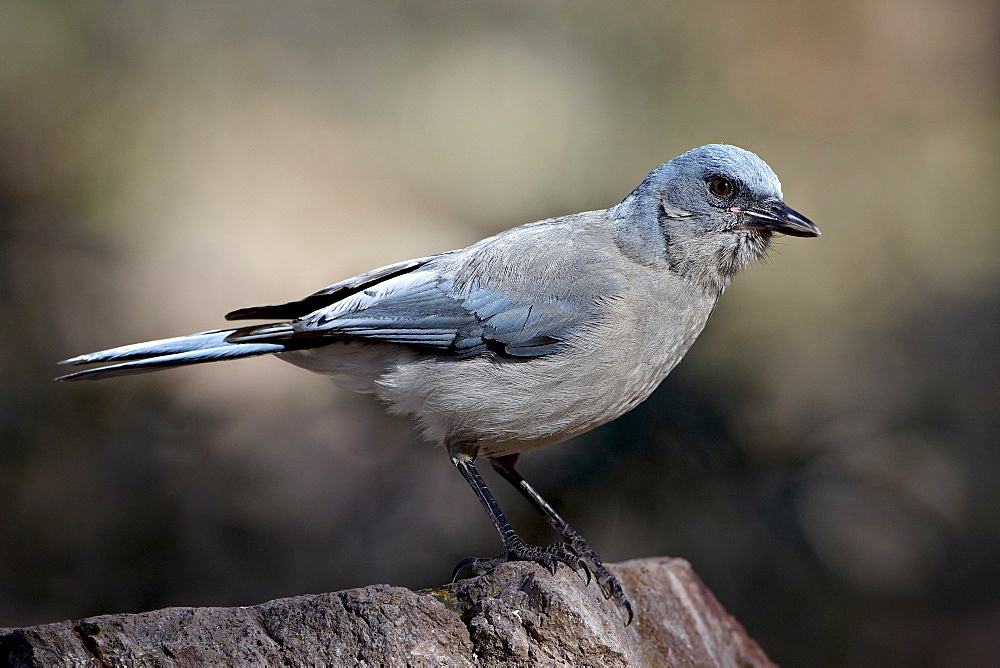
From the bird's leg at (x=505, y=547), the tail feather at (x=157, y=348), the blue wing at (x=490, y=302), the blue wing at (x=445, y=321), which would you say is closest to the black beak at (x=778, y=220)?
the blue wing at (x=490, y=302)

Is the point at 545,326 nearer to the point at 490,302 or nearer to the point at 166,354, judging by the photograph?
the point at 490,302

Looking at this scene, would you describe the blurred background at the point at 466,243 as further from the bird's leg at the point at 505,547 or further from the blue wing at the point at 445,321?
the bird's leg at the point at 505,547

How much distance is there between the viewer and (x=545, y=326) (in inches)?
140

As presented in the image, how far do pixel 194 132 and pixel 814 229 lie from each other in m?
5.75

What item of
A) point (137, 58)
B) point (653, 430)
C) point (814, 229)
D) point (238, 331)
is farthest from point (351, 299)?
point (137, 58)

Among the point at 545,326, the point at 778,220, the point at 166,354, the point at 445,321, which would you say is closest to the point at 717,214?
the point at 778,220

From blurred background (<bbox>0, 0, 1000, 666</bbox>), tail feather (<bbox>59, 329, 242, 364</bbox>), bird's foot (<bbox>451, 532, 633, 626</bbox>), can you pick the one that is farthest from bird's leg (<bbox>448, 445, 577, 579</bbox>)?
blurred background (<bbox>0, 0, 1000, 666</bbox>)

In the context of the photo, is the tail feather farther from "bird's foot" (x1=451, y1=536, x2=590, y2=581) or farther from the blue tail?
"bird's foot" (x1=451, y1=536, x2=590, y2=581)

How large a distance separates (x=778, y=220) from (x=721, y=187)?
0.24 m

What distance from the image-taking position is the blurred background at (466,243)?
568 cm

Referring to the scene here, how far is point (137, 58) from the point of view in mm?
7750

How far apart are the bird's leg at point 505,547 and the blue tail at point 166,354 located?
2.77 ft

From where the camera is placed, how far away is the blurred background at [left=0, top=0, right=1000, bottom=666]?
5676 millimetres

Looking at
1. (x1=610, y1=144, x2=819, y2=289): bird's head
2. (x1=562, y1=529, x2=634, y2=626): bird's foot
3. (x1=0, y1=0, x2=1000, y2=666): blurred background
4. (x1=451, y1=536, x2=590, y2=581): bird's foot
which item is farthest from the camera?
(x1=0, y1=0, x2=1000, y2=666): blurred background
